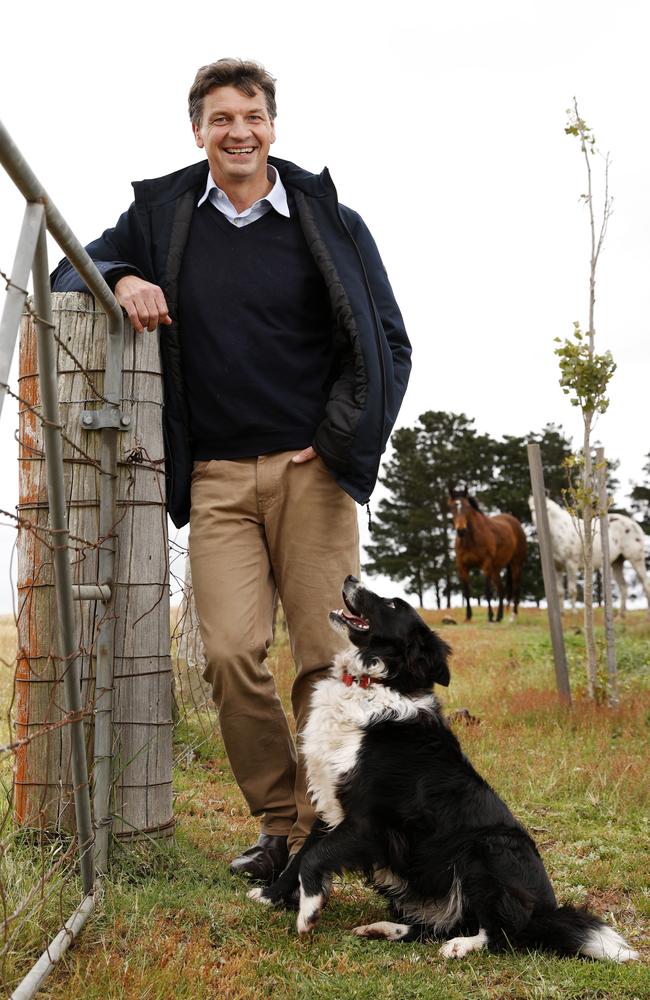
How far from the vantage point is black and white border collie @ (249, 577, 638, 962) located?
322 centimetres

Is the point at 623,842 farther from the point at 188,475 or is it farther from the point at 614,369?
the point at 614,369

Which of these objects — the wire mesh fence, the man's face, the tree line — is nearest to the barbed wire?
the wire mesh fence

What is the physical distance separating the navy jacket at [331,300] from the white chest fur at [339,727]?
2.43 ft

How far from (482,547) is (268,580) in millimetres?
14793

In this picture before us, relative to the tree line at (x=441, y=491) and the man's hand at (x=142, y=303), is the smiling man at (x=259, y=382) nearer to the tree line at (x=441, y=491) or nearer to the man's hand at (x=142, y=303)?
the man's hand at (x=142, y=303)

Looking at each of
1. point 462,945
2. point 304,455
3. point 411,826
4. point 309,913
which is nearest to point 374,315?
point 304,455

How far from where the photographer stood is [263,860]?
3.78 m

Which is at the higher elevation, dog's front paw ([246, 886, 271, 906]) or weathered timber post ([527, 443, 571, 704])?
weathered timber post ([527, 443, 571, 704])

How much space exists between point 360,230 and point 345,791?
7.19 ft

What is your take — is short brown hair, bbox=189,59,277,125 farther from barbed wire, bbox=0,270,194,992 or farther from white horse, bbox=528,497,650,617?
white horse, bbox=528,497,650,617

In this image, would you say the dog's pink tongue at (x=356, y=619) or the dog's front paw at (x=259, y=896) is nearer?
the dog's front paw at (x=259, y=896)

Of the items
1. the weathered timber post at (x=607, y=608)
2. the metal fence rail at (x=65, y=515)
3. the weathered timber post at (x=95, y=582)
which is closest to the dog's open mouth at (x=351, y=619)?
the weathered timber post at (x=95, y=582)

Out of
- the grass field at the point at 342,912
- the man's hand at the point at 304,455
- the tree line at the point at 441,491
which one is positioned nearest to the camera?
the grass field at the point at 342,912

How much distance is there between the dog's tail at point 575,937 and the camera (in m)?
3.17
